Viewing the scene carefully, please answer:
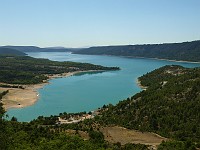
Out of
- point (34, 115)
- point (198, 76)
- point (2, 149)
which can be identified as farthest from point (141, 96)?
point (2, 149)

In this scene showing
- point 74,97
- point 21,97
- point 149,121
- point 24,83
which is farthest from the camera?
point 24,83

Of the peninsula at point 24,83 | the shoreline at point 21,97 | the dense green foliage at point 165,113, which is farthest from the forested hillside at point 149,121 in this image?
the peninsula at point 24,83

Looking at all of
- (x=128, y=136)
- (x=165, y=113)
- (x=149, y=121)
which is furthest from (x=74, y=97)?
(x=128, y=136)

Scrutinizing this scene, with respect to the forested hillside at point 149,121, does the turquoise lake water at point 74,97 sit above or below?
below

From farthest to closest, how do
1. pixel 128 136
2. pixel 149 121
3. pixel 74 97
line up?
pixel 74 97 → pixel 149 121 → pixel 128 136

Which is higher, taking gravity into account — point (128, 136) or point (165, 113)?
point (165, 113)

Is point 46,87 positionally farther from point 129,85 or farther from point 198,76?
point 198,76

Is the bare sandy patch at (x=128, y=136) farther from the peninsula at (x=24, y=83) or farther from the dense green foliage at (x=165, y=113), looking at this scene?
the peninsula at (x=24, y=83)

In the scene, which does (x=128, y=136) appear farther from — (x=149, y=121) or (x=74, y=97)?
(x=74, y=97)

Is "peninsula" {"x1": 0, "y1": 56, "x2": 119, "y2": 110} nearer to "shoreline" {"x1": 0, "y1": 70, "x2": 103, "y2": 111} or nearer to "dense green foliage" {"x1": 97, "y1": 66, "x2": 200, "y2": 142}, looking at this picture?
"shoreline" {"x1": 0, "y1": 70, "x2": 103, "y2": 111}

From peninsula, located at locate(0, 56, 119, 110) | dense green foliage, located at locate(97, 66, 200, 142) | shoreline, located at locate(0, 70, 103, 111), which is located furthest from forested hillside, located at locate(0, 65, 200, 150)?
peninsula, located at locate(0, 56, 119, 110)
